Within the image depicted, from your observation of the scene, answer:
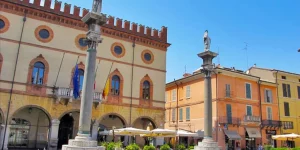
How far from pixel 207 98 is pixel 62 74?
12.8m

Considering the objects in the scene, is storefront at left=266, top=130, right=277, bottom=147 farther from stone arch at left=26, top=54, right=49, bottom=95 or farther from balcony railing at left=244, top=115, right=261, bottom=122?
stone arch at left=26, top=54, right=49, bottom=95

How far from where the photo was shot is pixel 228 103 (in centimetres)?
3133

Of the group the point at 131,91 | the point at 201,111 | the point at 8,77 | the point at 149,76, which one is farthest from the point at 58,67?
the point at 201,111

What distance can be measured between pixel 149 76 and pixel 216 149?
43.9 feet

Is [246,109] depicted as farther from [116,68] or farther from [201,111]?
[116,68]

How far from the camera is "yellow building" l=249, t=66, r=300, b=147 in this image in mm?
35375

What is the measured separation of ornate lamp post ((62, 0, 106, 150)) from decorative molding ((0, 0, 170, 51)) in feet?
36.5

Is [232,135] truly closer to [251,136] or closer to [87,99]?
[251,136]

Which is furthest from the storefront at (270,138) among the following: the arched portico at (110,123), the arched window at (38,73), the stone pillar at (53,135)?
the arched window at (38,73)

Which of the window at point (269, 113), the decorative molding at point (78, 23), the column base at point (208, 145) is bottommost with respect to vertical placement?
the column base at point (208, 145)

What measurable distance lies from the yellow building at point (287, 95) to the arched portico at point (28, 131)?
1055 inches

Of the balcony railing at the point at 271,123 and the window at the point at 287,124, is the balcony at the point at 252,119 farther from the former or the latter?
the window at the point at 287,124

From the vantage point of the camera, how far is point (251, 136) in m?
31.3

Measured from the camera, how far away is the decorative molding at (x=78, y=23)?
75.3 ft
